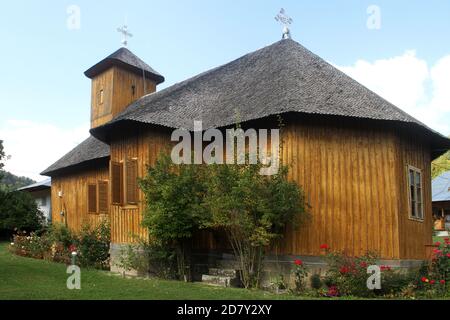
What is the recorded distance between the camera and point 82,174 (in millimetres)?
24141

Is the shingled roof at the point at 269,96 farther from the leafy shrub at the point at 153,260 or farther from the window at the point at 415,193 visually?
the leafy shrub at the point at 153,260

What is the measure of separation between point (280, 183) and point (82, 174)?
1395 centimetres

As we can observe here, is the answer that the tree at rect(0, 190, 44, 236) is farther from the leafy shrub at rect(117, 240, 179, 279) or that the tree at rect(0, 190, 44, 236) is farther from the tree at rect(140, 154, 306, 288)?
the tree at rect(140, 154, 306, 288)

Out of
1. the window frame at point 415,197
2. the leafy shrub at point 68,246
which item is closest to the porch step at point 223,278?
the window frame at point 415,197

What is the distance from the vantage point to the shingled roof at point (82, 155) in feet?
73.0

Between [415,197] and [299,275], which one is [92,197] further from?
[415,197]

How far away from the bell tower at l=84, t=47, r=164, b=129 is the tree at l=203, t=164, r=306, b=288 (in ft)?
39.1

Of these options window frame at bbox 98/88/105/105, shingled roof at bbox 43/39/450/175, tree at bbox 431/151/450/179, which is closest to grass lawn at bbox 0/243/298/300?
shingled roof at bbox 43/39/450/175

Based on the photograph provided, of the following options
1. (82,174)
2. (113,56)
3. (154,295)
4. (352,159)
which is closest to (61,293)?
(154,295)

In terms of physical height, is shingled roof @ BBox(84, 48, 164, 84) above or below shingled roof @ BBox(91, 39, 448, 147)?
above

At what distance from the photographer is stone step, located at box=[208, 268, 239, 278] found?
13.7 m

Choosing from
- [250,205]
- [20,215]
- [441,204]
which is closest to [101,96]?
[20,215]

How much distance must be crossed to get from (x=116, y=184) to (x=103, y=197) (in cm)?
385

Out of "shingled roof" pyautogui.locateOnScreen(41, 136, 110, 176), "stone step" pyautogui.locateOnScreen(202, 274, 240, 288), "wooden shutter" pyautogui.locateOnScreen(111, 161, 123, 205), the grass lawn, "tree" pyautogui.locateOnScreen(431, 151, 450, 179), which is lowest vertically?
"stone step" pyautogui.locateOnScreen(202, 274, 240, 288)
